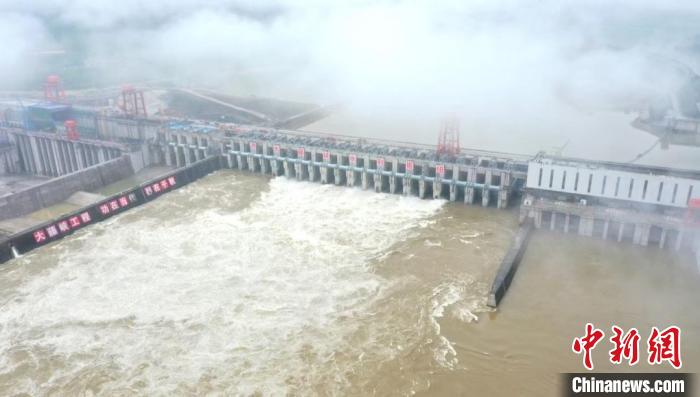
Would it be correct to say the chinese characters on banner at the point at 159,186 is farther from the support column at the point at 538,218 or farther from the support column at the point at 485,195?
the support column at the point at 538,218

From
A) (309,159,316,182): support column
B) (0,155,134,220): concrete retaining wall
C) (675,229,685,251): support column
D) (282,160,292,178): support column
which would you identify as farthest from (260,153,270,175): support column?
(675,229,685,251): support column

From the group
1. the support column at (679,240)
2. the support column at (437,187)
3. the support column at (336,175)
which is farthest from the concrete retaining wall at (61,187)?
the support column at (679,240)

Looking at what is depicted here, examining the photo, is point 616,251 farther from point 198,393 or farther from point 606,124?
point 606,124

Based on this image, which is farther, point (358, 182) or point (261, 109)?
point (261, 109)

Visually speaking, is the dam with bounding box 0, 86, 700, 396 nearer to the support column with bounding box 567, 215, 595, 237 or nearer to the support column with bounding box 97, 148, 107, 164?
the support column with bounding box 567, 215, 595, 237

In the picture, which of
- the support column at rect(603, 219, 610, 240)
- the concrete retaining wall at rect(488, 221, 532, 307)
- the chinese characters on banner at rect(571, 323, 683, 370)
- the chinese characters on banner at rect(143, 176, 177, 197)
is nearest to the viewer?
the chinese characters on banner at rect(571, 323, 683, 370)

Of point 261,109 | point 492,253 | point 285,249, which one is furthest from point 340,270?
point 261,109
